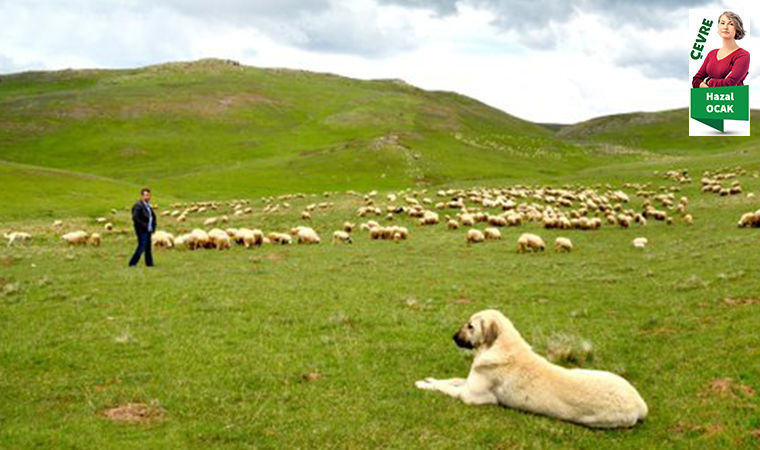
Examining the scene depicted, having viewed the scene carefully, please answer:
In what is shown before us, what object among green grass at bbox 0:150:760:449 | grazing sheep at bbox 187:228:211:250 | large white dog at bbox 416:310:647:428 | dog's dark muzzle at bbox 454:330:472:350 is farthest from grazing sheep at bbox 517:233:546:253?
dog's dark muzzle at bbox 454:330:472:350

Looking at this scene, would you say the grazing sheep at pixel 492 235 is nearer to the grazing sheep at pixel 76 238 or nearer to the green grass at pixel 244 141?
the grazing sheep at pixel 76 238

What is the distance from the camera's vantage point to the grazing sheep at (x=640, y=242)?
92.0 feet

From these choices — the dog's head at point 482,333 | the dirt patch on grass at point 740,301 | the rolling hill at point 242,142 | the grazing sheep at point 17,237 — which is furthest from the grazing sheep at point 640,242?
the rolling hill at point 242,142

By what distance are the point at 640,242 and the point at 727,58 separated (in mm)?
8638

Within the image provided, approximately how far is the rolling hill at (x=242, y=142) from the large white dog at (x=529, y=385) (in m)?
44.3

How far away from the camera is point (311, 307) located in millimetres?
16234

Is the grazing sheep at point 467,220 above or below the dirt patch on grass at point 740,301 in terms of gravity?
above

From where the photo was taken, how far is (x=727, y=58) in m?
22.7

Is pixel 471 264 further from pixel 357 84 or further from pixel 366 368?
pixel 357 84

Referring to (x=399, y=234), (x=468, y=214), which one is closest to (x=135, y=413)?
(x=399, y=234)

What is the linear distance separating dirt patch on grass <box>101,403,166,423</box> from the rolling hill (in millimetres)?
42413

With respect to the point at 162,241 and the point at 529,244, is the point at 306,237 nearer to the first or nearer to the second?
the point at 162,241

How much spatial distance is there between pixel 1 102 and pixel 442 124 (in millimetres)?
90509

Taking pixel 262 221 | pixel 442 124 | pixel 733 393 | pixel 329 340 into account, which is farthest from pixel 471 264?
pixel 442 124
